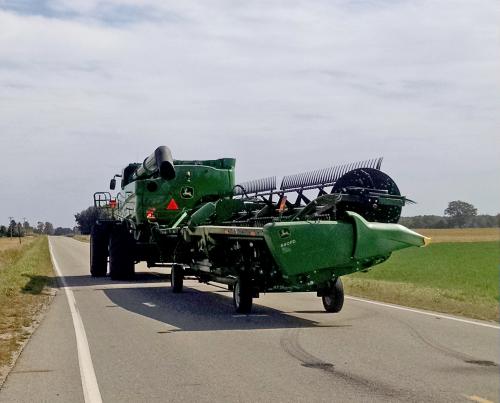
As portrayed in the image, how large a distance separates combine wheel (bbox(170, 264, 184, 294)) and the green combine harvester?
0.02 m

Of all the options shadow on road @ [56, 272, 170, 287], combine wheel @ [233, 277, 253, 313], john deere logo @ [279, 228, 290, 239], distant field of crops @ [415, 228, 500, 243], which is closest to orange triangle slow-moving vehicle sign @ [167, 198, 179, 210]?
shadow on road @ [56, 272, 170, 287]

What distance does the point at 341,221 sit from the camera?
39.2 feet

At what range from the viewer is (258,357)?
29.7ft

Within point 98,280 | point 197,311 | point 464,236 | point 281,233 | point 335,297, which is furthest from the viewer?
point 464,236

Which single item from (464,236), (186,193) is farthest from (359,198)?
(464,236)

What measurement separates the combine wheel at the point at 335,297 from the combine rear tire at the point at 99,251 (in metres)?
12.7

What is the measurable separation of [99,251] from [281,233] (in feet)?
47.9

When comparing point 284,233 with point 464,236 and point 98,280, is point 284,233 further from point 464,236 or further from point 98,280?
point 464,236

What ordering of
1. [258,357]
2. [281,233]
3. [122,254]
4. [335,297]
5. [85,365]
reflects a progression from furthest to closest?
[122,254]
[335,297]
[281,233]
[258,357]
[85,365]

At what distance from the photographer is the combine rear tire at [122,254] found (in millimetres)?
22375

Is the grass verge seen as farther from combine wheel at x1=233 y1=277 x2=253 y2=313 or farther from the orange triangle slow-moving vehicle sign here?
the orange triangle slow-moving vehicle sign

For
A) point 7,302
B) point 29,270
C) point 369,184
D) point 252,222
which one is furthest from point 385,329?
point 29,270

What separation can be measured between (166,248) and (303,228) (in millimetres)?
8976

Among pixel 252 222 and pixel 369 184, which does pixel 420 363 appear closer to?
pixel 369 184
